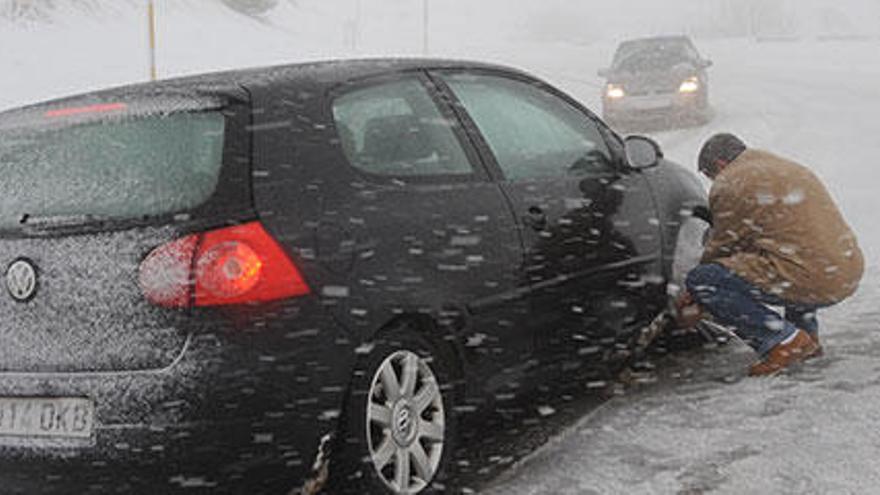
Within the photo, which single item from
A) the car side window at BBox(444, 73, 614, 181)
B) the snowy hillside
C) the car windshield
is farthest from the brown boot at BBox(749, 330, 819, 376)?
the car windshield

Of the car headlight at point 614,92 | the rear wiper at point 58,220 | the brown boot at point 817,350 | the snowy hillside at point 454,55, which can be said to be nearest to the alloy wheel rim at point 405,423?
the rear wiper at point 58,220

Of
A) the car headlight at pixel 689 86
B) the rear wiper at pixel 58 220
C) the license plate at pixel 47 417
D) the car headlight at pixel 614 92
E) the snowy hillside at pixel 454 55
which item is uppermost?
the rear wiper at pixel 58 220

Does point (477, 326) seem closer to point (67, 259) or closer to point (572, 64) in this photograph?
point (67, 259)

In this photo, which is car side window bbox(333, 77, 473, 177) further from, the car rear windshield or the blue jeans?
the blue jeans

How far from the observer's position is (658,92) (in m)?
19.2

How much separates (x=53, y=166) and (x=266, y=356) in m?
1.02

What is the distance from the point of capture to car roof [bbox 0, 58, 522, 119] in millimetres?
3900

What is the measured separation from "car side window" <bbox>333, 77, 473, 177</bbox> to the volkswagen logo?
41.7 inches

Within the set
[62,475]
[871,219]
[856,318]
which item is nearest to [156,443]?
[62,475]

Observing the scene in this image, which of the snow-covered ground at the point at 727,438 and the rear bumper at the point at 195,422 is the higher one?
the rear bumper at the point at 195,422

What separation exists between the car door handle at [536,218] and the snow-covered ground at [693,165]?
84 cm

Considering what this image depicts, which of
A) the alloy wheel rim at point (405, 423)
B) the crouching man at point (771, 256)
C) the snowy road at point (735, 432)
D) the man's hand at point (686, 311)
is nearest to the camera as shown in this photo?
the alloy wheel rim at point (405, 423)

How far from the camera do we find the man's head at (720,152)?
17.9 ft

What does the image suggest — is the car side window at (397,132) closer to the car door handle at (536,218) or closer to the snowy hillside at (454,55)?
the car door handle at (536,218)
